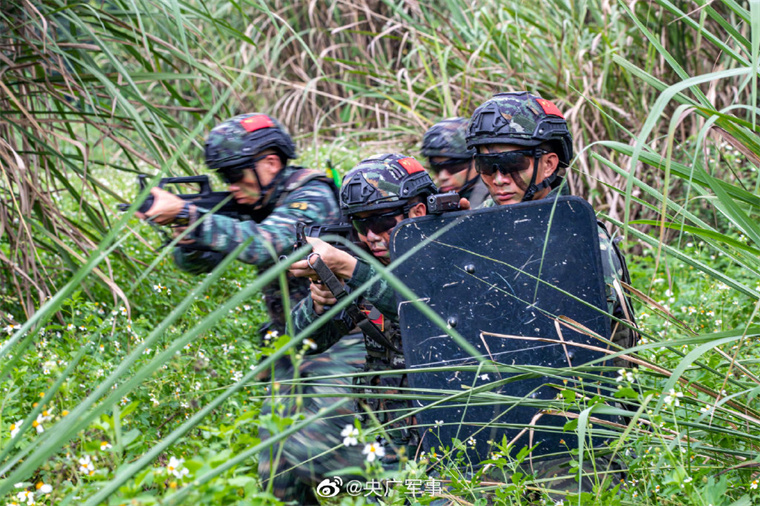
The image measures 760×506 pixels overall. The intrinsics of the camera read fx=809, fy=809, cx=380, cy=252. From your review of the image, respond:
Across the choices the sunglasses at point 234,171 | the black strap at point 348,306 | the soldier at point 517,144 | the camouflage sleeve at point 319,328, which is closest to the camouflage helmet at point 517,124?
the soldier at point 517,144

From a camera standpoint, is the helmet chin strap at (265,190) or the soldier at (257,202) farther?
the helmet chin strap at (265,190)

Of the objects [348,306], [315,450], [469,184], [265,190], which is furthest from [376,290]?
[469,184]

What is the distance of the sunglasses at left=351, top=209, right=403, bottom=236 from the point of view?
2811 mm

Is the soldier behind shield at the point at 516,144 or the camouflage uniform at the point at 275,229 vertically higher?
the soldier behind shield at the point at 516,144

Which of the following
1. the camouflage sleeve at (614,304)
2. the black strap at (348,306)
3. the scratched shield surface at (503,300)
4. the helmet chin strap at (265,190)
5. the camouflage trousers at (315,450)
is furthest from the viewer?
the helmet chin strap at (265,190)

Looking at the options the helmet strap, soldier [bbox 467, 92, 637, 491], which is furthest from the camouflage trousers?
the helmet strap

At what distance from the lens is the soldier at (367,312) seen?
2738 mm

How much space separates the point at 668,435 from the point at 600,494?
270 mm

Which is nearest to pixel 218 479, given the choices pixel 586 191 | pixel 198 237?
pixel 198 237

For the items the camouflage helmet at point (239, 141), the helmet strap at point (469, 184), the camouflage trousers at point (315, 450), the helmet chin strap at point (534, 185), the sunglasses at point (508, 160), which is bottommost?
the camouflage trousers at point (315, 450)

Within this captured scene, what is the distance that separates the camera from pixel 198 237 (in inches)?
119

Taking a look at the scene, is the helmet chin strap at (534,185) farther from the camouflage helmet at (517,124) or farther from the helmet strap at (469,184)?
the helmet strap at (469,184)

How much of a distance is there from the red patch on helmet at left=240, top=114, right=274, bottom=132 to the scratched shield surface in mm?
1137

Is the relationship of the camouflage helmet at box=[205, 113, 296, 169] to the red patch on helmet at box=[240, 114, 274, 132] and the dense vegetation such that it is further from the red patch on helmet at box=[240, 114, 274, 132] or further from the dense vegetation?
the dense vegetation
